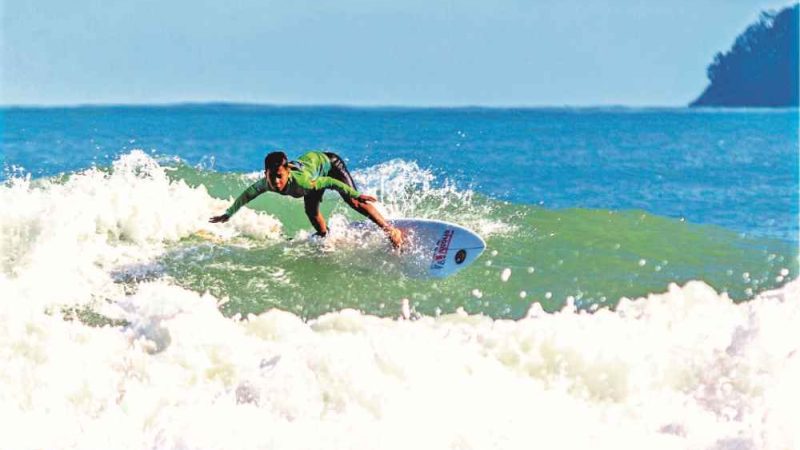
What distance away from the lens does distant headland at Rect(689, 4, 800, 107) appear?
70500mm

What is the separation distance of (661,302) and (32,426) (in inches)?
215

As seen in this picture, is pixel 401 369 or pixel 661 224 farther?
pixel 661 224

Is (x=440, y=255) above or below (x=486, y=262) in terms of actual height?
above

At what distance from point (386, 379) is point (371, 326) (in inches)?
58.6

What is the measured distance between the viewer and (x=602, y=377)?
646 cm

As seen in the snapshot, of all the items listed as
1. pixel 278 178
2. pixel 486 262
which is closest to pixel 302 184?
pixel 278 178

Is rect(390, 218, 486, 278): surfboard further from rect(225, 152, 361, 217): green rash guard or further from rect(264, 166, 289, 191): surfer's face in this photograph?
rect(264, 166, 289, 191): surfer's face

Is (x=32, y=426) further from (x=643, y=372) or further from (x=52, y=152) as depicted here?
(x=52, y=152)

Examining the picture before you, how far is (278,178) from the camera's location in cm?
845

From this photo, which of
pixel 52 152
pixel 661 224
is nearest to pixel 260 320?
pixel 661 224

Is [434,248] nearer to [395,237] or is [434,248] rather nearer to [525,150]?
[395,237]

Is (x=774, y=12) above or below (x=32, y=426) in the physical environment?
above

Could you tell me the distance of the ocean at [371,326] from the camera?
576 cm

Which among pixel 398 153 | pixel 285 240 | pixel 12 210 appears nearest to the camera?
pixel 12 210
